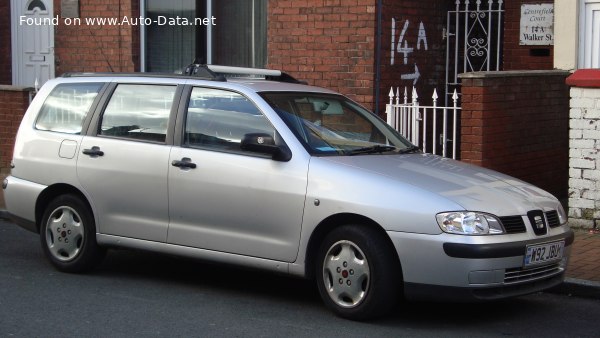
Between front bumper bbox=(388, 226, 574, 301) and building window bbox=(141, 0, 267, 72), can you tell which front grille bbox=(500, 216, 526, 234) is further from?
building window bbox=(141, 0, 267, 72)

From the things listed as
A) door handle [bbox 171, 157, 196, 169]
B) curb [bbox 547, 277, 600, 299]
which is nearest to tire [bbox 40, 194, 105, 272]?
door handle [bbox 171, 157, 196, 169]

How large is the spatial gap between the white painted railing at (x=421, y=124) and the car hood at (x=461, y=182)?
356 cm

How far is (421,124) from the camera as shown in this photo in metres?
12.2

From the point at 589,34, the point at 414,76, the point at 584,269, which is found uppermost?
the point at 589,34

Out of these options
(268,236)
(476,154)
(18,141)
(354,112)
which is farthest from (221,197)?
(476,154)

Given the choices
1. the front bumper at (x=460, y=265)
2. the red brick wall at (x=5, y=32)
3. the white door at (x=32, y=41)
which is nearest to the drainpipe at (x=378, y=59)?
the front bumper at (x=460, y=265)

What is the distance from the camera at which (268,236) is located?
728 cm

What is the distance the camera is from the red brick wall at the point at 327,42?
12.3 m

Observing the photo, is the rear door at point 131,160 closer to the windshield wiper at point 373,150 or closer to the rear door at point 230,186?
the rear door at point 230,186

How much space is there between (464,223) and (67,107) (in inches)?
150

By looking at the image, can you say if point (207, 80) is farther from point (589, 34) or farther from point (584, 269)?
point (589, 34)

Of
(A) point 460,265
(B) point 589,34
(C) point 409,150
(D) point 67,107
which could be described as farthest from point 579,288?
(B) point 589,34

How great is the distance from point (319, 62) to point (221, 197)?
550 centimetres

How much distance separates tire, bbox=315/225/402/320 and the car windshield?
752mm
